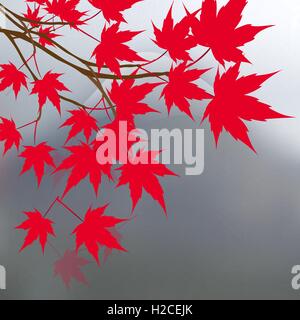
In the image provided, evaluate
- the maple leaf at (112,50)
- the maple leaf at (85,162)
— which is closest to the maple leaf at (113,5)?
the maple leaf at (112,50)

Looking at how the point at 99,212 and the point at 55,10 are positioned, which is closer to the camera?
the point at 55,10

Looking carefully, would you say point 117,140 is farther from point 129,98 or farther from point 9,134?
point 9,134

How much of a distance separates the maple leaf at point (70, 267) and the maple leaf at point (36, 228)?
7cm

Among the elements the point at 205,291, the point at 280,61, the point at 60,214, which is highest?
the point at 280,61

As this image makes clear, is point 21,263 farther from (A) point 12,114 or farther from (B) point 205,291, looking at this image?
(B) point 205,291

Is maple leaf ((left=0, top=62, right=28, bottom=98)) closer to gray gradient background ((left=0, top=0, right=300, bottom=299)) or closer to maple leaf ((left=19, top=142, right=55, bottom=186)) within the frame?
gray gradient background ((left=0, top=0, right=300, bottom=299))

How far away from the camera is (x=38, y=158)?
1185 millimetres

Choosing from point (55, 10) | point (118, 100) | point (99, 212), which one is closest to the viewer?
point (118, 100)

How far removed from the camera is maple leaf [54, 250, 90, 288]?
126 cm

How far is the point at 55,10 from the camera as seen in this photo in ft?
3.33

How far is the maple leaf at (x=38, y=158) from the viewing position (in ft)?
3.87

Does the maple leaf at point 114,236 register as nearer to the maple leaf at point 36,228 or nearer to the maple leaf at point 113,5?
the maple leaf at point 36,228

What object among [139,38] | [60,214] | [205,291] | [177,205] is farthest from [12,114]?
[205,291]

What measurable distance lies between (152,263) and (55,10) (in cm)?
77
